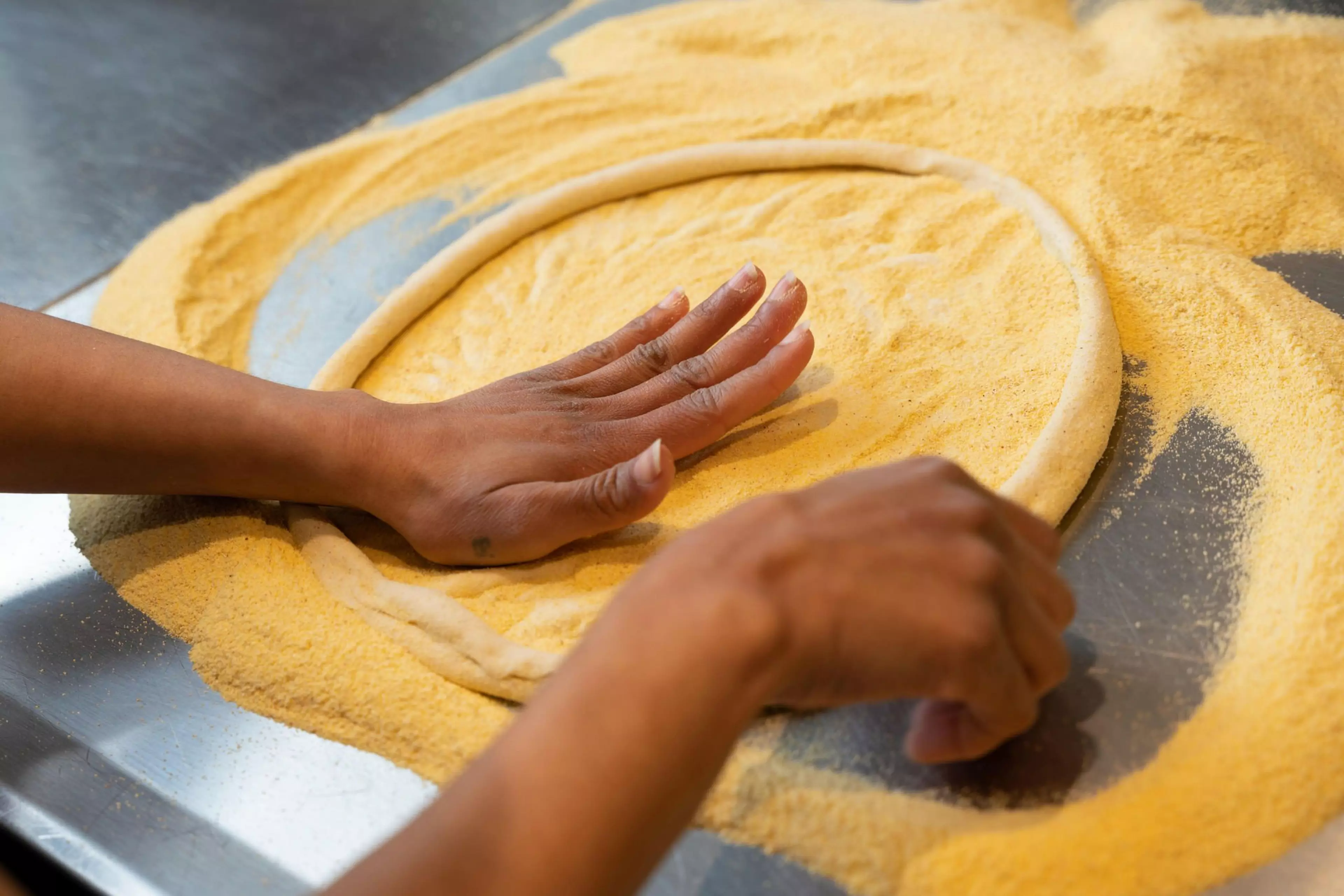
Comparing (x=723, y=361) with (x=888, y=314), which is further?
(x=888, y=314)

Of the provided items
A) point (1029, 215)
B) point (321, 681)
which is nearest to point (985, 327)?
point (1029, 215)

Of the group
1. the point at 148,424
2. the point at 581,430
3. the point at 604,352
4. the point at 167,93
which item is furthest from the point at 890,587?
the point at 167,93

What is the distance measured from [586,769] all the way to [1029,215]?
1.02m

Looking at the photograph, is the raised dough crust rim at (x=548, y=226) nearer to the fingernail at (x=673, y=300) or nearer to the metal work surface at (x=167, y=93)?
the fingernail at (x=673, y=300)

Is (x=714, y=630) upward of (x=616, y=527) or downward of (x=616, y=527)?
upward

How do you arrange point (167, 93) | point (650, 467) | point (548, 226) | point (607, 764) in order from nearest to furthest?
point (607, 764) → point (650, 467) → point (548, 226) → point (167, 93)

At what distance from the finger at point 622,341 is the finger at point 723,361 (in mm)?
68

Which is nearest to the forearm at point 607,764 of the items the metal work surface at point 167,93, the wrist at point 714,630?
the wrist at point 714,630

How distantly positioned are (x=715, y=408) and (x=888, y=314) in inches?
12.2

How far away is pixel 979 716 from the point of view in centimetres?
75

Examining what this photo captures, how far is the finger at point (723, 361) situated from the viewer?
3.57 feet

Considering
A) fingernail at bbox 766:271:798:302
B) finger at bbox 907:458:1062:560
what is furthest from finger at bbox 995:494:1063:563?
fingernail at bbox 766:271:798:302

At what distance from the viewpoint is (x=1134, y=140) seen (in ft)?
4.44

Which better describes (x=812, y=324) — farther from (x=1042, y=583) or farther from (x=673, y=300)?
(x=1042, y=583)
